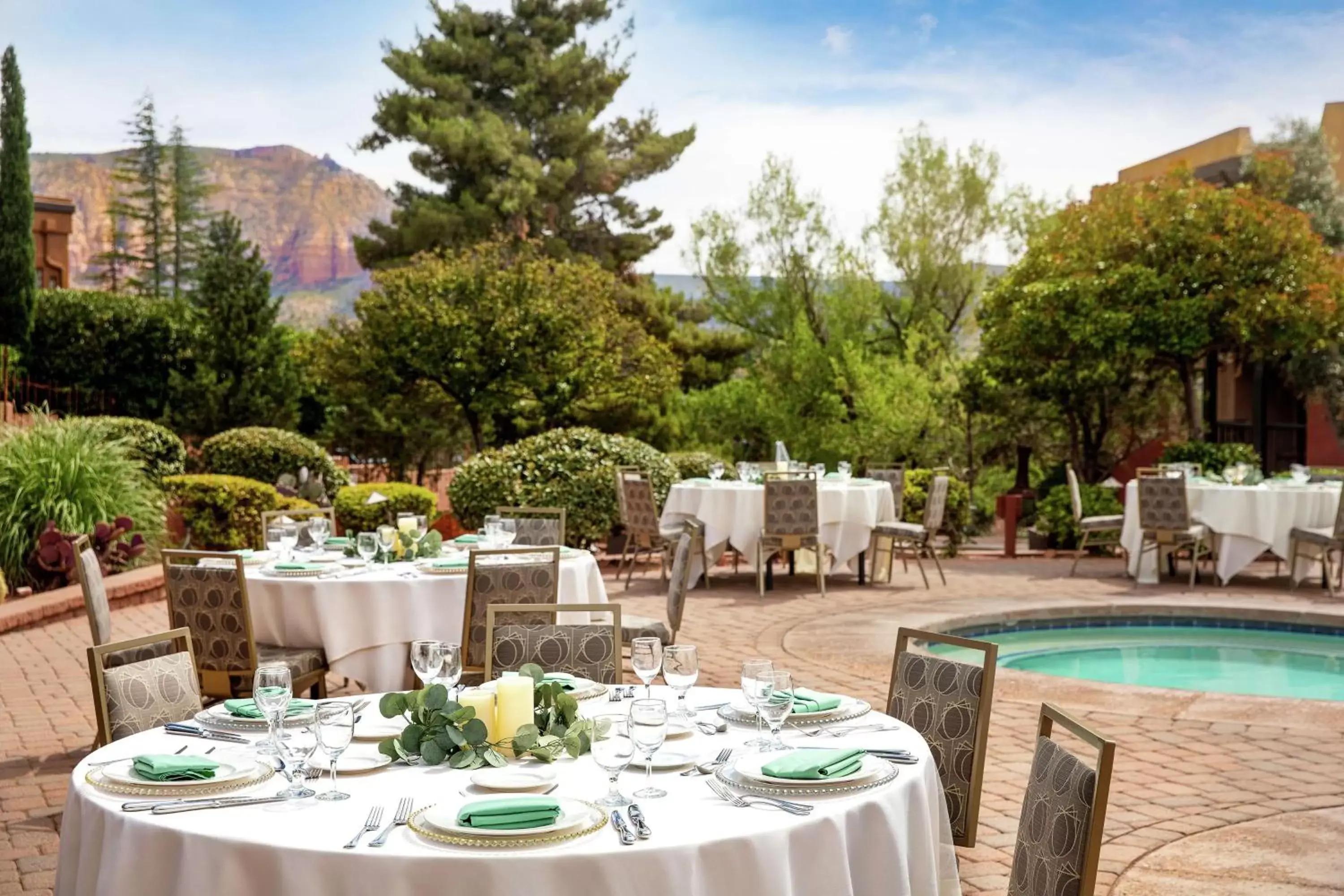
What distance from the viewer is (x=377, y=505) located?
570 inches

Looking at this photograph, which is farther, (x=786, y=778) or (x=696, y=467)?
(x=696, y=467)

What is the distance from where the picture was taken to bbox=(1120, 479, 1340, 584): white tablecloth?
13.0 m

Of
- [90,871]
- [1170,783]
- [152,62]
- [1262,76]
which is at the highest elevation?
[152,62]

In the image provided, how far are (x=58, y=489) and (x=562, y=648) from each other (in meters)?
8.82

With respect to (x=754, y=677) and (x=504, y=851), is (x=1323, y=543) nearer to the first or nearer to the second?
(x=754, y=677)

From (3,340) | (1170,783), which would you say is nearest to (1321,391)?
(1170,783)

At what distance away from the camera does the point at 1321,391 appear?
19.8 m

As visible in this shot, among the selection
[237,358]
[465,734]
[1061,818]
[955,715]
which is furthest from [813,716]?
[237,358]

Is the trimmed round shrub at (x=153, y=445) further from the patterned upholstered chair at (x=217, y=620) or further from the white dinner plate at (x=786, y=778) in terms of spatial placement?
the white dinner plate at (x=786, y=778)

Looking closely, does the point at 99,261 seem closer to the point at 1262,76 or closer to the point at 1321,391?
the point at 1262,76

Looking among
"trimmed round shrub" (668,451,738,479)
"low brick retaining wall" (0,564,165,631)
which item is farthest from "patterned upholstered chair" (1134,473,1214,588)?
"low brick retaining wall" (0,564,165,631)

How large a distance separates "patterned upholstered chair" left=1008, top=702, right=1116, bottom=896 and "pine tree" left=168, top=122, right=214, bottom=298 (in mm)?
53190

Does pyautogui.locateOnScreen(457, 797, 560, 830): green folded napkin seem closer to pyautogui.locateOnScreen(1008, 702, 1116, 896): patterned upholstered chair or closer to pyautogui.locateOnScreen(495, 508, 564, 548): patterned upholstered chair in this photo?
pyautogui.locateOnScreen(1008, 702, 1116, 896): patterned upholstered chair

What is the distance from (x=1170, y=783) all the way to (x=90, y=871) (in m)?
4.79
